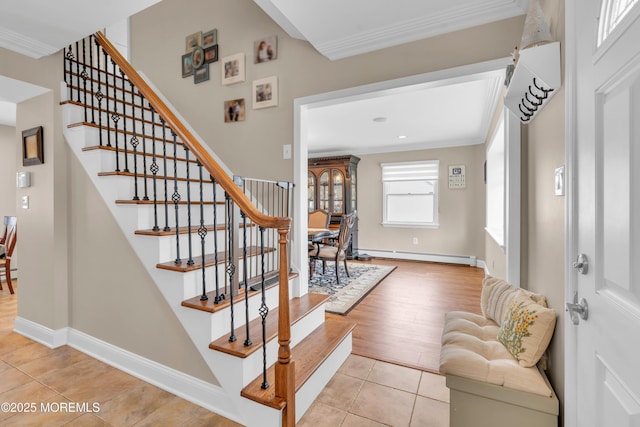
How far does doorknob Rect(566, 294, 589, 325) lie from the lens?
1.03 metres

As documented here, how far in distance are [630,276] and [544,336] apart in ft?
2.23

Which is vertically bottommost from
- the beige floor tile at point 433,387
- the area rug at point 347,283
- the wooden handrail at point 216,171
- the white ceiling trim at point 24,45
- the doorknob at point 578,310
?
the beige floor tile at point 433,387

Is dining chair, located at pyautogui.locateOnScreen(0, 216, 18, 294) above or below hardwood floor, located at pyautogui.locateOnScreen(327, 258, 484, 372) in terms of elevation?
above

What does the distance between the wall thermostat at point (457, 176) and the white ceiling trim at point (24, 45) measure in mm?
5841

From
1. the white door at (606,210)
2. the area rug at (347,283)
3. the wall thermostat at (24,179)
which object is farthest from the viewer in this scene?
the area rug at (347,283)

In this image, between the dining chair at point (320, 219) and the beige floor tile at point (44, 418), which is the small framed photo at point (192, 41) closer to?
the beige floor tile at point (44, 418)

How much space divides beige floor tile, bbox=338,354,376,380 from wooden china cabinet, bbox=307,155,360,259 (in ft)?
13.3

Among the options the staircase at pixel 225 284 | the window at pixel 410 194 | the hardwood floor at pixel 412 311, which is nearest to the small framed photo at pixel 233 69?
the staircase at pixel 225 284

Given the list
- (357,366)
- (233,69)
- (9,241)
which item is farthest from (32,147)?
(357,366)

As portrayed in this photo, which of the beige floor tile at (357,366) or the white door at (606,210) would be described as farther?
the beige floor tile at (357,366)

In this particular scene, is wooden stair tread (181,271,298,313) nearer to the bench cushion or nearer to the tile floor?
the tile floor

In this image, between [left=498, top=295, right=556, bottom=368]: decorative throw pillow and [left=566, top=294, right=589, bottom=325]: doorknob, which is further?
[left=498, top=295, right=556, bottom=368]: decorative throw pillow

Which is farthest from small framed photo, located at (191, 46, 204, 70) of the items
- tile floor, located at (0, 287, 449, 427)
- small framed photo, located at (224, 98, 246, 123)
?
tile floor, located at (0, 287, 449, 427)

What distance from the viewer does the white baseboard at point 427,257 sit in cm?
571
